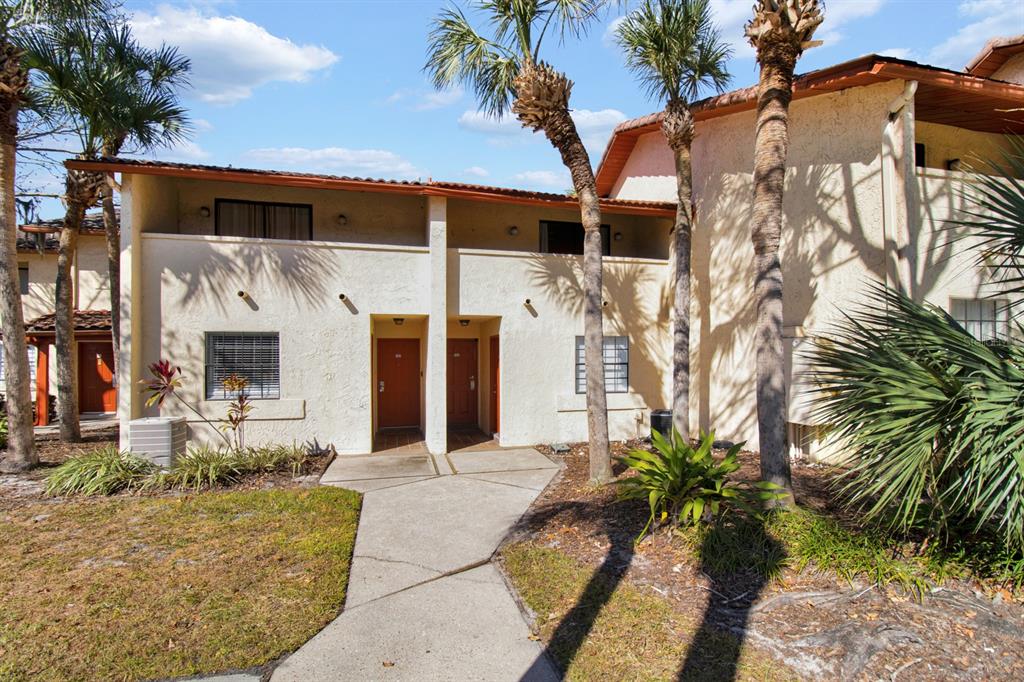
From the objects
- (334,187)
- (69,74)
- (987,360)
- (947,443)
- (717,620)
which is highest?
(69,74)

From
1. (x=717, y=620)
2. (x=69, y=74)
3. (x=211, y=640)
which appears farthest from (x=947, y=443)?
(x=69, y=74)

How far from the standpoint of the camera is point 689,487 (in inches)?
249

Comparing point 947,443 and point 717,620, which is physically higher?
point 947,443

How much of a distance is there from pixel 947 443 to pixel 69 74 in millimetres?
16174

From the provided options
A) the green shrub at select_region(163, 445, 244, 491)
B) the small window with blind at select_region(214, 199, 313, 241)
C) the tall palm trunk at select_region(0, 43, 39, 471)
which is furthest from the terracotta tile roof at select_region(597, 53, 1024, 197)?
the tall palm trunk at select_region(0, 43, 39, 471)

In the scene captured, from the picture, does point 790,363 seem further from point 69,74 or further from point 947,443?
point 69,74

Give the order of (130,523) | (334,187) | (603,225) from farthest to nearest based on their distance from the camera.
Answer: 1. (603,225)
2. (334,187)
3. (130,523)

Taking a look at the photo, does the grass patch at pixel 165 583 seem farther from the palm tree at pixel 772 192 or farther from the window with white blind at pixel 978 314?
the window with white blind at pixel 978 314

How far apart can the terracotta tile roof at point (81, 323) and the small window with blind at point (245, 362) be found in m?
7.60

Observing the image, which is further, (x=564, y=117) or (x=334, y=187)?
(x=334, y=187)

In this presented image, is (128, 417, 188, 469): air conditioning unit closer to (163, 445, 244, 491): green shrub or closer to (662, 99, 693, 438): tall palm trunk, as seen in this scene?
(163, 445, 244, 491): green shrub

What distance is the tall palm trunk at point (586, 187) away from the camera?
8.80 m

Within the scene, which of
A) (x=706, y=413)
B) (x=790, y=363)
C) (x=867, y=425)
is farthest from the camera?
(x=706, y=413)

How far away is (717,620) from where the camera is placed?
4727mm
